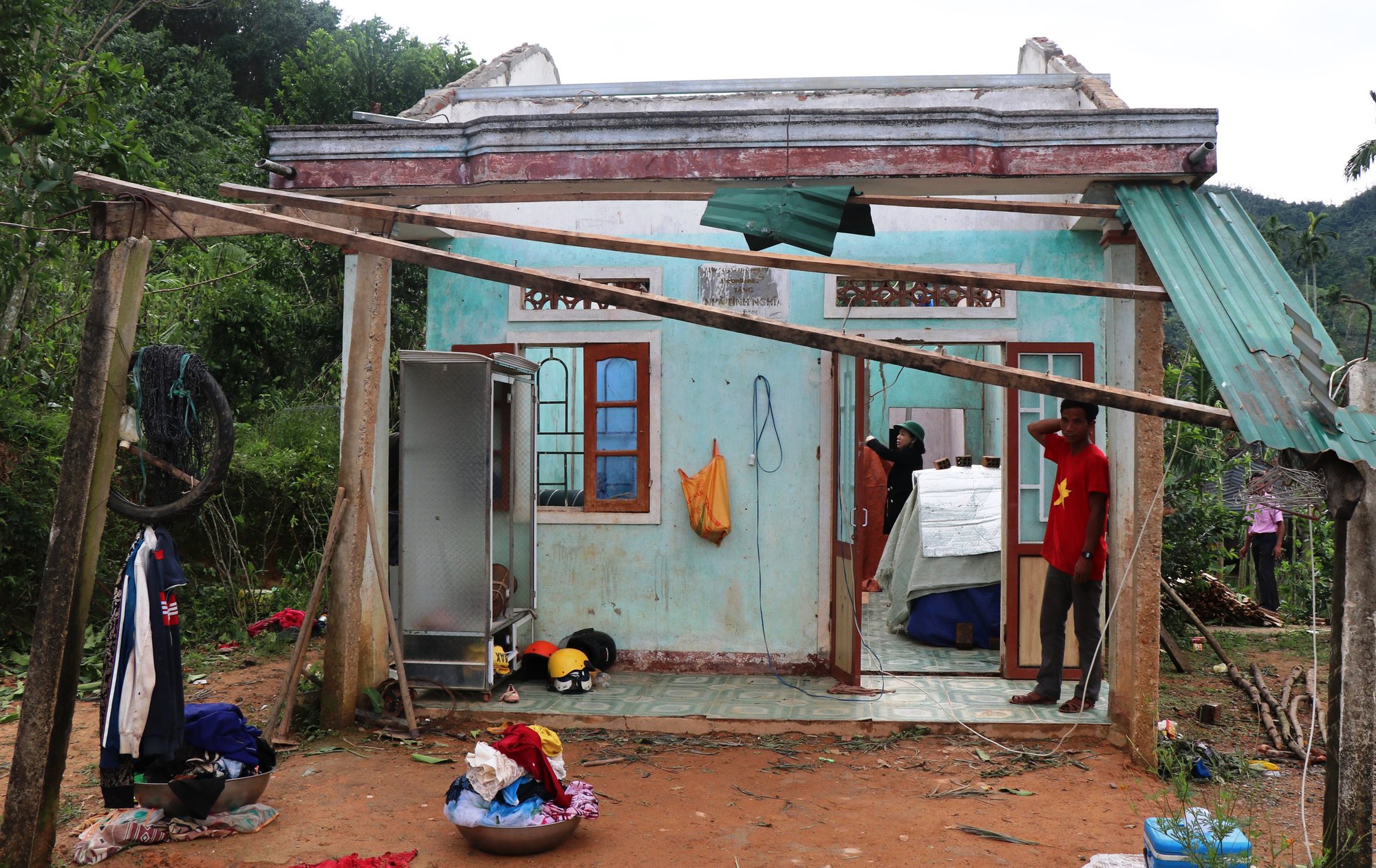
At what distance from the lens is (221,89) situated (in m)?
19.7

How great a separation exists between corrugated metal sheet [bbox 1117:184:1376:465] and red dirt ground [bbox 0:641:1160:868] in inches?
82.3

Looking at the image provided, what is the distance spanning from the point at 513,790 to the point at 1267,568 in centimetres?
1016

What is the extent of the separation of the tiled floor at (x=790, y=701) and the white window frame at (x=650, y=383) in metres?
1.19

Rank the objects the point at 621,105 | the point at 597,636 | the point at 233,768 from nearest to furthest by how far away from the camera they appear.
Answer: the point at 233,768 → the point at 597,636 → the point at 621,105

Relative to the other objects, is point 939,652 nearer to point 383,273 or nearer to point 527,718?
point 527,718

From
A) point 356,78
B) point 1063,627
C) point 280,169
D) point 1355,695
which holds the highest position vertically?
point 356,78

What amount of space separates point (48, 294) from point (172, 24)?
43.8ft

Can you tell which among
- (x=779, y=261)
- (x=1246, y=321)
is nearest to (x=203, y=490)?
(x=779, y=261)

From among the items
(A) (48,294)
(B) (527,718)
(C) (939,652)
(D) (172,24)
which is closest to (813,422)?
(C) (939,652)

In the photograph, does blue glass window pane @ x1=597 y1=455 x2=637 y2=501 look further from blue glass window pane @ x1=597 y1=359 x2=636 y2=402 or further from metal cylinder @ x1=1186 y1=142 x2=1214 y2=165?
metal cylinder @ x1=1186 y1=142 x2=1214 y2=165

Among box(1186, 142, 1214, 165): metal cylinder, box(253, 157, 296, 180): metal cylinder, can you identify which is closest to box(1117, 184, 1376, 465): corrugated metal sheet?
box(1186, 142, 1214, 165): metal cylinder

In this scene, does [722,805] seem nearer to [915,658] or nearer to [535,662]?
[535,662]

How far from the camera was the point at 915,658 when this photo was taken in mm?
8602

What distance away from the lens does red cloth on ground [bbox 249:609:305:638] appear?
9609 millimetres
